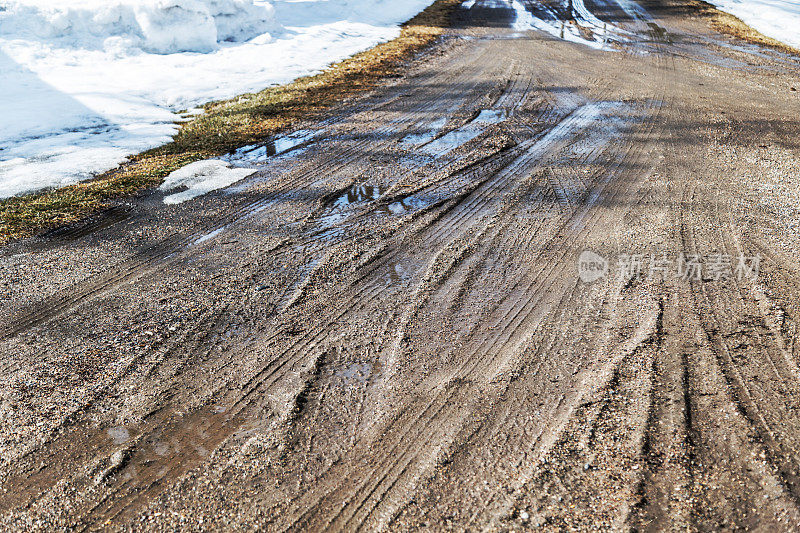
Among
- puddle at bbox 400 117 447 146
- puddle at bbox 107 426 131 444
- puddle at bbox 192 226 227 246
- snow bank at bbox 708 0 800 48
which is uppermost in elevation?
snow bank at bbox 708 0 800 48

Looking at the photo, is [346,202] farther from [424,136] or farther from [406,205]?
[424,136]

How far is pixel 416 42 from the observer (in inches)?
538

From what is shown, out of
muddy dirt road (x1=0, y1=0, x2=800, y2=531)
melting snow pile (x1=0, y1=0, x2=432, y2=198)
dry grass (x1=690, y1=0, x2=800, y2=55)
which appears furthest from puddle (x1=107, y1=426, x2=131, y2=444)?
dry grass (x1=690, y1=0, x2=800, y2=55)

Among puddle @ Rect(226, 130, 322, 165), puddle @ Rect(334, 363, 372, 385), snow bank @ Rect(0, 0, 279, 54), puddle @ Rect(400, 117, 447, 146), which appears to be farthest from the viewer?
snow bank @ Rect(0, 0, 279, 54)

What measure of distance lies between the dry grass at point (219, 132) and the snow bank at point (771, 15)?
10.0m

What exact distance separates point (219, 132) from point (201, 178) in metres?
1.78

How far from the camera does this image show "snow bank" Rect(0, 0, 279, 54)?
479 inches

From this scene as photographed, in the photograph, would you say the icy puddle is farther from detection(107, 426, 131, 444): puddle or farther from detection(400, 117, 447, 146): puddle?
detection(107, 426, 131, 444): puddle

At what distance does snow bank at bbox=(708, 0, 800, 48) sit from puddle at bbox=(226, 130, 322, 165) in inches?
529

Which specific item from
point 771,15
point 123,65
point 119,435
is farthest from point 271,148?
point 771,15

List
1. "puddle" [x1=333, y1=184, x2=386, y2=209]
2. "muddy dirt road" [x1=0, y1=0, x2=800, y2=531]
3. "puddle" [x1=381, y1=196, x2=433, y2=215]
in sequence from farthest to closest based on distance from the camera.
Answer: "puddle" [x1=333, y1=184, x2=386, y2=209], "puddle" [x1=381, y1=196, x2=433, y2=215], "muddy dirt road" [x1=0, y1=0, x2=800, y2=531]

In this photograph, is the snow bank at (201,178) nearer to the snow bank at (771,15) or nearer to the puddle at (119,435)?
the puddle at (119,435)

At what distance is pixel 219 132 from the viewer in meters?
7.54

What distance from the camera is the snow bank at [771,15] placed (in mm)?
14859
